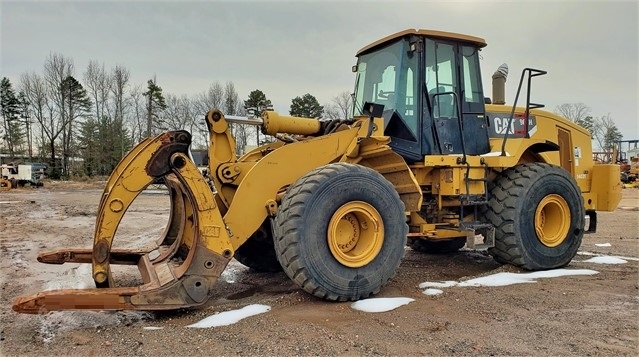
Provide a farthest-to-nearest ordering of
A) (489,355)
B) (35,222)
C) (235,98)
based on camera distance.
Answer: (235,98), (35,222), (489,355)

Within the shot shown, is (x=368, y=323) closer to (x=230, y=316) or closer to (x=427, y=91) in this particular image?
(x=230, y=316)

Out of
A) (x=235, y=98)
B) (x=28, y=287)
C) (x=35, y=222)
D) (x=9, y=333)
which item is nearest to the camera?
(x=9, y=333)

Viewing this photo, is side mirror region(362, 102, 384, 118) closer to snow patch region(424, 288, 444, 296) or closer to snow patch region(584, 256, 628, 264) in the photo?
snow patch region(424, 288, 444, 296)

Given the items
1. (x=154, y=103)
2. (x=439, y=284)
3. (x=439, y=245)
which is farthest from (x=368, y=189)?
(x=154, y=103)

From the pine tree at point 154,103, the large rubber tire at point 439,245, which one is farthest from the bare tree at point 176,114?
the large rubber tire at point 439,245

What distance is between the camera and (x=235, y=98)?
4747 centimetres

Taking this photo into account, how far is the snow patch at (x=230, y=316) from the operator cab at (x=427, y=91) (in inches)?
98.8

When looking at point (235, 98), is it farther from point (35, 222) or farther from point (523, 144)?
point (523, 144)

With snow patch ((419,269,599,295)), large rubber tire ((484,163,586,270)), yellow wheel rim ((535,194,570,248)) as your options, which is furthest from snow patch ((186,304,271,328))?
yellow wheel rim ((535,194,570,248))

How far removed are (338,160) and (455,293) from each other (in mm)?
1820

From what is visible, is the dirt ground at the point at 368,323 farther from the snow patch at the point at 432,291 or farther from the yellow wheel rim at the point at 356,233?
the yellow wheel rim at the point at 356,233

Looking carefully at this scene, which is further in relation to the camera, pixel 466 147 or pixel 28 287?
pixel 466 147

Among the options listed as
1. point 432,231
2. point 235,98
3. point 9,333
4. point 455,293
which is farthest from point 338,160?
point 235,98

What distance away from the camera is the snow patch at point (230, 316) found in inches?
152
